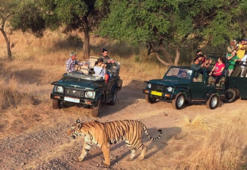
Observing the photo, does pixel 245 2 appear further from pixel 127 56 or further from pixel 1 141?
pixel 1 141

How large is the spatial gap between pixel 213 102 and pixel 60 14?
10.2 m

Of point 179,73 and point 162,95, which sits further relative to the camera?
point 179,73

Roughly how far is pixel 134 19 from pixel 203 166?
34.8 ft

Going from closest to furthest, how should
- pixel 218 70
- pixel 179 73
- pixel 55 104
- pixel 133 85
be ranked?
1. pixel 55 104
2. pixel 179 73
3. pixel 218 70
4. pixel 133 85

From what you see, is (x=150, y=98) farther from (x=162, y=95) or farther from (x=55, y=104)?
(x=55, y=104)

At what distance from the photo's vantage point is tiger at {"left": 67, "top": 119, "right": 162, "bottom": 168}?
18.7 ft

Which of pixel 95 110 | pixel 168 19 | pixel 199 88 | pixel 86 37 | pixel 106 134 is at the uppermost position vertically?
pixel 168 19

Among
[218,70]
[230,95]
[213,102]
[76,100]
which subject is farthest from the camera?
[230,95]

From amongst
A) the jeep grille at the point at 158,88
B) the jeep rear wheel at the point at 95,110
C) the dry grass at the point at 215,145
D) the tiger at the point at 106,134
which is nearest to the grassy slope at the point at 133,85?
the dry grass at the point at 215,145

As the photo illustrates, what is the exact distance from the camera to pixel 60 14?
18.4 metres

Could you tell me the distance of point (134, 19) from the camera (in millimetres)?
15742

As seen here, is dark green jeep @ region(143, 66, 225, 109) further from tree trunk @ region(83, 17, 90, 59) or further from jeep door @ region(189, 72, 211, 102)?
tree trunk @ region(83, 17, 90, 59)

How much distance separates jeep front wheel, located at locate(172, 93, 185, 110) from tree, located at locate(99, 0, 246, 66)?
198 inches

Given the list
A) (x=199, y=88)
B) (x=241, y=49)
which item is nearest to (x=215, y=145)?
(x=199, y=88)
